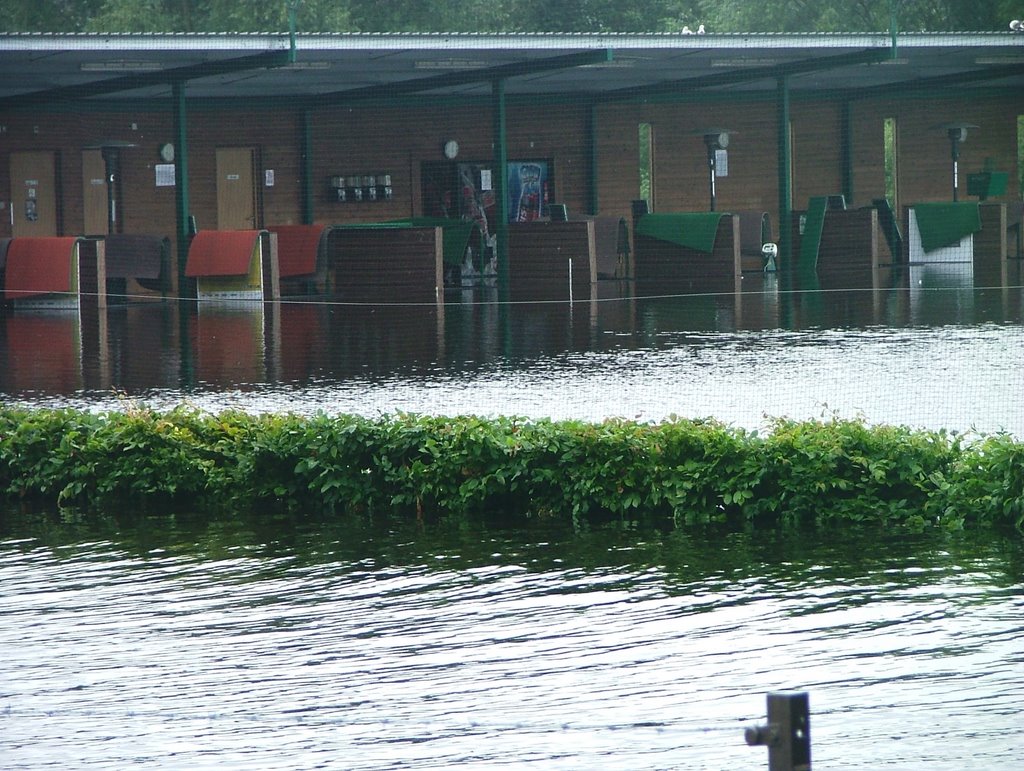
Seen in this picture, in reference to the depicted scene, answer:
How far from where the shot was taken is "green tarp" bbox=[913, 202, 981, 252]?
1130 inches

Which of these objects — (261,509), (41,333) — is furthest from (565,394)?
(41,333)

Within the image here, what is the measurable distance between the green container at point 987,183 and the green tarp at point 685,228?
7.76 metres

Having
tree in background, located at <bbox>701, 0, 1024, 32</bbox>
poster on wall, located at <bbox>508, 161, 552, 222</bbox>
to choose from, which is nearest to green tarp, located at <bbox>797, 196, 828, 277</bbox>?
poster on wall, located at <bbox>508, 161, 552, 222</bbox>

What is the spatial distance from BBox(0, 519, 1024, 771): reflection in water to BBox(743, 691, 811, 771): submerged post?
5.66 ft

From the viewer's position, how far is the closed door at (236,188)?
91.8ft

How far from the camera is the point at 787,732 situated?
108 inches

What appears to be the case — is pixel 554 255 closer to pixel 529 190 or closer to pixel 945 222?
pixel 529 190

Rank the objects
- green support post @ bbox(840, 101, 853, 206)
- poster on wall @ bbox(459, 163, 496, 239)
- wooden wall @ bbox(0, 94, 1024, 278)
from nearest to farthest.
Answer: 1. wooden wall @ bbox(0, 94, 1024, 278)
2. poster on wall @ bbox(459, 163, 496, 239)
3. green support post @ bbox(840, 101, 853, 206)

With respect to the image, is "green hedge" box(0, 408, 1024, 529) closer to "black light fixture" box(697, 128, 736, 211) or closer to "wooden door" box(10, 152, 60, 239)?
"wooden door" box(10, 152, 60, 239)

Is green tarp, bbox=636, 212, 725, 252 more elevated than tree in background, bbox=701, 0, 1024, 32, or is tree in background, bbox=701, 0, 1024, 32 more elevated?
tree in background, bbox=701, 0, 1024, 32

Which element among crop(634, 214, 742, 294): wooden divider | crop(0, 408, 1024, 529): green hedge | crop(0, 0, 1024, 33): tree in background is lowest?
crop(0, 408, 1024, 529): green hedge

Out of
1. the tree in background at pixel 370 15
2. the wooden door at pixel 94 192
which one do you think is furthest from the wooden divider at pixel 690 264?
the tree in background at pixel 370 15

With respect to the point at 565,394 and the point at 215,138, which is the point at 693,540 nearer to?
the point at 565,394

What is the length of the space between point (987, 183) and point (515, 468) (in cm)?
2532
